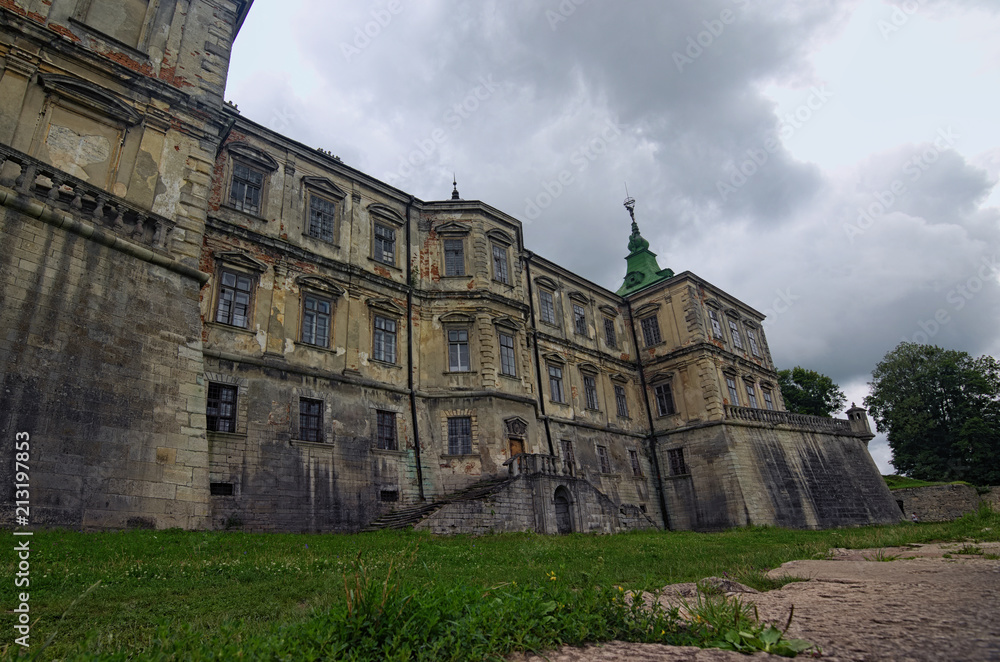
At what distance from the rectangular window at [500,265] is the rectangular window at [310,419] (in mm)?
10383

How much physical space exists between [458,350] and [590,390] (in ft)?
33.5

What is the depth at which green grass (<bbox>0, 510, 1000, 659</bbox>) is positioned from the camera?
12.3 feet

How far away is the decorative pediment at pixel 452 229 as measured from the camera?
82.4 ft

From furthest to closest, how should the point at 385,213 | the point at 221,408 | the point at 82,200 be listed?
the point at 385,213
the point at 221,408
the point at 82,200

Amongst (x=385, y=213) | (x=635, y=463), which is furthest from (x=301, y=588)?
(x=635, y=463)

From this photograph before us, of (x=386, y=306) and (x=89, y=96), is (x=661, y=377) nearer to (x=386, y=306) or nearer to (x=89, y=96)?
(x=386, y=306)

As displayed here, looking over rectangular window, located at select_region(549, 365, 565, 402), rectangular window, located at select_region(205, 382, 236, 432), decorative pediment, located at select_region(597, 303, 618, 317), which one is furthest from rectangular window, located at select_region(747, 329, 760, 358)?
rectangular window, located at select_region(205, 382, 236, 432)

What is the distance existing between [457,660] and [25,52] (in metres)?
17.6

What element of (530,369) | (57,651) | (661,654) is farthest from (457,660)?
(530,369)

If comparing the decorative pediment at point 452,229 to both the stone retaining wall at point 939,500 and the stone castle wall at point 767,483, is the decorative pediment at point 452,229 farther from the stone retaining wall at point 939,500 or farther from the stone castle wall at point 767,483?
the stone retaining wall at point 939,500

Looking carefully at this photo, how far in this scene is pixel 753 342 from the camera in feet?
123

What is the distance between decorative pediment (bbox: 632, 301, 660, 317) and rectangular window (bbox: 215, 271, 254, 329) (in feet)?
78.7

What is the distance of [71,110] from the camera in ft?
45.2

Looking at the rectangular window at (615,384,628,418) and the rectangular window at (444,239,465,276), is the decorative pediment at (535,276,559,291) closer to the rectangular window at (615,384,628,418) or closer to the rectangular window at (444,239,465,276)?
the rectangular window at (444,239,465,276)
